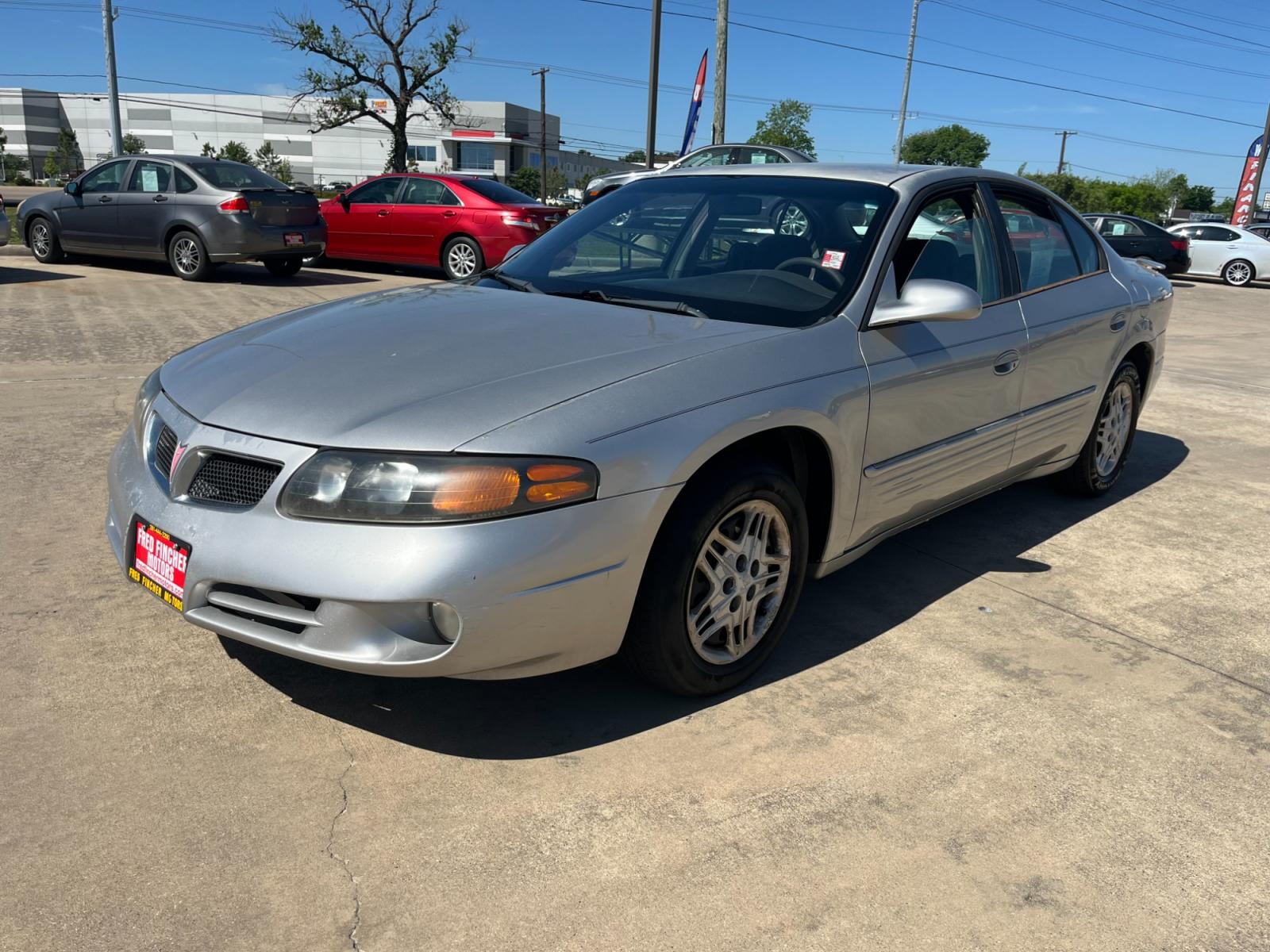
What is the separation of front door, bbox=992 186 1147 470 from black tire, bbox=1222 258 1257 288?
67.8ft

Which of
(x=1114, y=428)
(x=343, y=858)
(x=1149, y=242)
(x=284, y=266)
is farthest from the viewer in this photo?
(x=1149, y=242)

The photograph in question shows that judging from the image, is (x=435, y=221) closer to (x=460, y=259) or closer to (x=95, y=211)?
(x=460, y=259)

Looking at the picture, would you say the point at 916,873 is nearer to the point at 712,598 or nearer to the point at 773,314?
the point at 712,598

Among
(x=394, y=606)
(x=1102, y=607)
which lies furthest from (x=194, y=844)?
(x=1102, y=607)

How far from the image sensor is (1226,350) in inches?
442

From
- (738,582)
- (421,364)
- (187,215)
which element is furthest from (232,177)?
(738,582)

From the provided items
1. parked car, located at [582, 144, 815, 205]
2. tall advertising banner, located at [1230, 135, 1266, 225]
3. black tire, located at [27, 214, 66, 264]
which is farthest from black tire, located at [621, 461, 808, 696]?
tall advertising banner, located at [1230, 135, 1266, 225]

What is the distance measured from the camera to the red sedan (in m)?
13.1

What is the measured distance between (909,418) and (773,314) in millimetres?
598

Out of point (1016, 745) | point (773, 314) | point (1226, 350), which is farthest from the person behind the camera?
point (1226, 350)

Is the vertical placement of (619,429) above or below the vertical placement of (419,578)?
above

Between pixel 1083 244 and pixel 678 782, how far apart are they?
11.2 feet

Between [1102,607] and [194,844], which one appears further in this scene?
[1102,607]

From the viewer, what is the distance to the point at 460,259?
44.0ft
